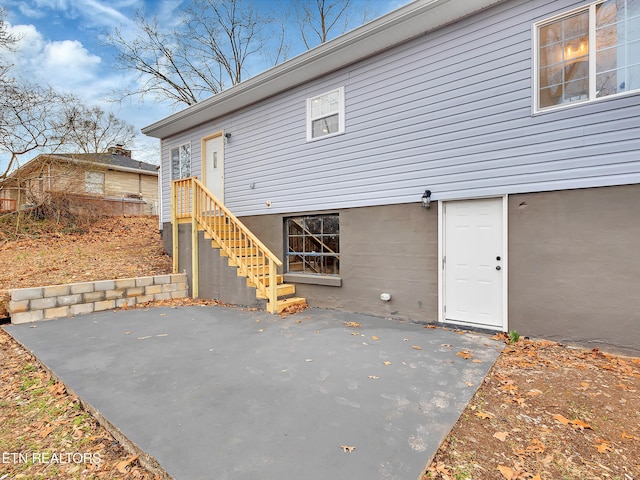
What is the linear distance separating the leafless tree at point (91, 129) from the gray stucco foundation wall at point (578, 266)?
14905mm

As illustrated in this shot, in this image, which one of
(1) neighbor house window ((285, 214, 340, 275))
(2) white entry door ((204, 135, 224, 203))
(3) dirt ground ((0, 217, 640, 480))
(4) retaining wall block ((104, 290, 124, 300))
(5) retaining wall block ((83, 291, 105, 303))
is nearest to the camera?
(3) dirt ground ((0, 217, 640, 480))

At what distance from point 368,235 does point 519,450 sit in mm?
4095

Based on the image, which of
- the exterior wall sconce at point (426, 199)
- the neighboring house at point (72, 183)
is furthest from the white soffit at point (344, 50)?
the neighboring house at point (72, 183)

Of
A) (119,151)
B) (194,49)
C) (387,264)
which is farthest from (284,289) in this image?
(119,151)

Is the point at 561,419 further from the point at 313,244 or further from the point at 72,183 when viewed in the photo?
the point at 72,183

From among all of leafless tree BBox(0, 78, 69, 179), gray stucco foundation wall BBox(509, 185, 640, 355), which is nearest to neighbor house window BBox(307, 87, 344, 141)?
gray stucco foundation wall BBox(509, 185, 640, 355)

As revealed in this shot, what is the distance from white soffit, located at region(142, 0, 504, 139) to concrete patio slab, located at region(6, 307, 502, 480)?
477 cm

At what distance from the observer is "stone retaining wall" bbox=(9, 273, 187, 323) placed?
209 inches

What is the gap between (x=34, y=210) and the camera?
11.9 m

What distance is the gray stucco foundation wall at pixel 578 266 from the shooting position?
148 inches

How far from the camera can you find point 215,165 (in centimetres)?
869

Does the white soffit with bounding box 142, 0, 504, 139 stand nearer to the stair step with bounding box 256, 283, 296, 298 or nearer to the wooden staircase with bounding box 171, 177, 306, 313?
the wooden staircase with bounding box 171, 177, 306, 313

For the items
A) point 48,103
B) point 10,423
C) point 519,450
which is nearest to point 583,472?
point 519,450

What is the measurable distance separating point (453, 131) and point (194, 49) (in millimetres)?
14379
